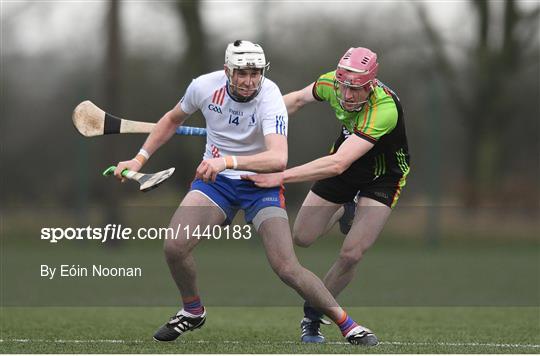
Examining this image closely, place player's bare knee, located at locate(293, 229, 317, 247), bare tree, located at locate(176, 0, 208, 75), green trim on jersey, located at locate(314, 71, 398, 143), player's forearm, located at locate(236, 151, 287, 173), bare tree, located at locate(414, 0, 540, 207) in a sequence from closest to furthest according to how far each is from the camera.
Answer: player's forearm, located at locate(236, 151, 287, 173), green trim on jersey, located at locate(314, 71, 398, 143), player's bare knee, located at locate(293, 229, 317, 247), bare tree, located at locate(176, 0, 208, 75), bare tree, located at locate(414, 0, 540, 207)

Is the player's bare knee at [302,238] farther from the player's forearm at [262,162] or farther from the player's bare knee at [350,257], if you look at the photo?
the player's forearm at [262,162]

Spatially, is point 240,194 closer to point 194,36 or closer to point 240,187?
point 240,187

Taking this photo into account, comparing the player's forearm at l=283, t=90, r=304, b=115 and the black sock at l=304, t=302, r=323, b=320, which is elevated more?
the player's forearm at l=283, t=90, r=304, b=115

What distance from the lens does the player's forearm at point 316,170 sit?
654 cm

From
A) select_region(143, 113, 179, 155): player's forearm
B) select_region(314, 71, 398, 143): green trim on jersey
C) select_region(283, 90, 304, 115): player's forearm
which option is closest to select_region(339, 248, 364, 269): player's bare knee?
select_region(314, 71, 398, 143): green trim on jersey

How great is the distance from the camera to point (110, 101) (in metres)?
17.3

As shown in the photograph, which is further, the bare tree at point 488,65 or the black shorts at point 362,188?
the bare tree at point 488,65

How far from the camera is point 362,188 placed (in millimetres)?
7418

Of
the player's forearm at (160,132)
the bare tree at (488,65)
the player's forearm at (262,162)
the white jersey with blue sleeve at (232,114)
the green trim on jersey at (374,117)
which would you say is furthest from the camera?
the bare tree at (488,65)

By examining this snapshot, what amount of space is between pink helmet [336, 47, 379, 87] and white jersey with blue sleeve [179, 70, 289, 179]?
43 cm

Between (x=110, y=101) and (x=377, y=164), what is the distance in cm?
1047

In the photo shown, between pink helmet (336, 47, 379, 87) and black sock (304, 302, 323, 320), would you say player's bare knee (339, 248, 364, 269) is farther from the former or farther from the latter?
pink helmet (336, 47, 379, 87)

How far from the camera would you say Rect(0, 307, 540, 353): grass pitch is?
669 cm

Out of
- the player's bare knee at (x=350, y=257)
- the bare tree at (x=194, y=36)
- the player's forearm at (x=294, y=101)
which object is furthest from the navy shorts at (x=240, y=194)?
the bare tree at (x=194, y=36)
